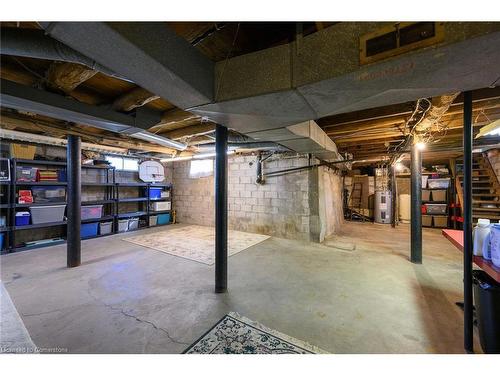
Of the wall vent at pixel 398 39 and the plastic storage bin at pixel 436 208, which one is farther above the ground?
the wall vent at pixel 398 39

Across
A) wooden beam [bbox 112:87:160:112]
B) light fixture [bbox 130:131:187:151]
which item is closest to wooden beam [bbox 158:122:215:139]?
light fixture [bbox 130:131:187:151]

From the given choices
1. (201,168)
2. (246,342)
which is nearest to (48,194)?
(201,168)

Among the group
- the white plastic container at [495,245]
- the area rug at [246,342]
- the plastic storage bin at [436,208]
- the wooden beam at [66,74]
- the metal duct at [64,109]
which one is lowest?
the area rug at [246,342]

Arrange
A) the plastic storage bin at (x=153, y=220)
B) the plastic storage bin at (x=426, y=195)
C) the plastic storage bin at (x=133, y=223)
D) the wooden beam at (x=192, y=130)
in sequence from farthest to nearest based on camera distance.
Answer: the plastic storage bin at (x=426, y=195) → the plastic storage bin at (x=153, y=220) → the plastic storage bin at (x=133, y=223) → the wooden beam at (x=192, y=130)

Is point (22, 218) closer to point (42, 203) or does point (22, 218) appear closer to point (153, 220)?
point (42, 203)

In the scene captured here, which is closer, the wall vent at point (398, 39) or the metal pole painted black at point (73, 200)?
the wall vent at point (398, 39)

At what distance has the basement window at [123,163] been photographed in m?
5.64

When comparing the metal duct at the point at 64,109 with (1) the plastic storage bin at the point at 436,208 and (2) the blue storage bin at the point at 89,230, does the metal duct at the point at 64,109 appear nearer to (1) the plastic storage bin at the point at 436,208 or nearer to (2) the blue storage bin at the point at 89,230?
(2) the blue storage bin at the point at 89,230

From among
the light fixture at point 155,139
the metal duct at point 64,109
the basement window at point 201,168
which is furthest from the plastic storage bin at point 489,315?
the basement window at point 201,168

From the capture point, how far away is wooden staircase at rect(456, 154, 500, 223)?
4.82 metres

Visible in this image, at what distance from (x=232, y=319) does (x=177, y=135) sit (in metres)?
3.01

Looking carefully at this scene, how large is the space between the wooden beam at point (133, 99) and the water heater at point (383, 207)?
728cm

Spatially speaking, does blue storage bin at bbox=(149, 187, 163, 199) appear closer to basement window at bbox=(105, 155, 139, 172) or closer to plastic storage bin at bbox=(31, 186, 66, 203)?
basement window at bbox=(105, 155, 139, 172)
